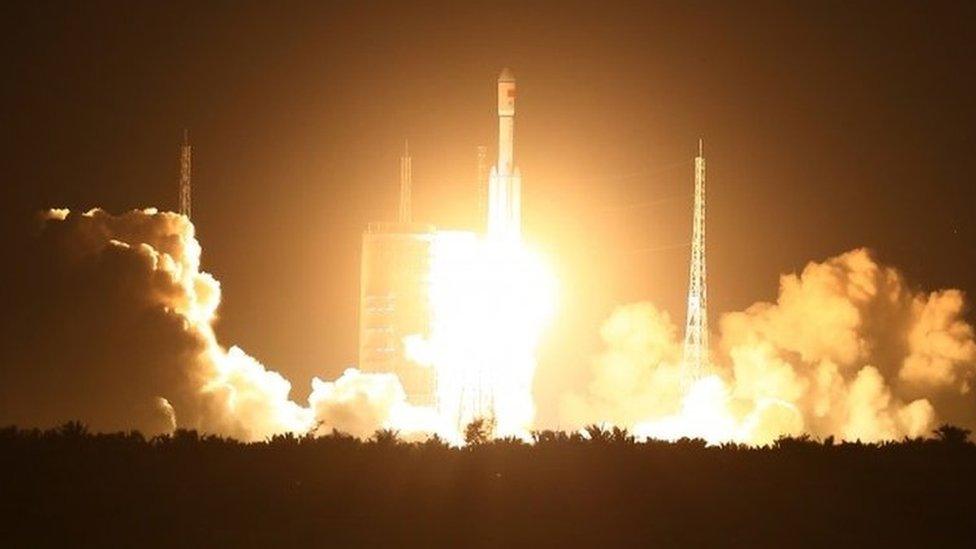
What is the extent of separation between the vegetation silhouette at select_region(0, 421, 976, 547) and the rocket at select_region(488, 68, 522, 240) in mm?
48689

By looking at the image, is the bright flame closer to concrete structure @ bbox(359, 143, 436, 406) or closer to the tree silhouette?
concrete structure @ bbox(359, 143, 436, 406)

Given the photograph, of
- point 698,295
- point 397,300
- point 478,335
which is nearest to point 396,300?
point 397,300

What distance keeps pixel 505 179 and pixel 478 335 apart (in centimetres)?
983

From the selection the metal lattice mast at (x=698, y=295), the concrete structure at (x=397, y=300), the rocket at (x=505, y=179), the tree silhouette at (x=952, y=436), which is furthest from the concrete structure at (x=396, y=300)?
the tree silhouette at (x=952, y=436)

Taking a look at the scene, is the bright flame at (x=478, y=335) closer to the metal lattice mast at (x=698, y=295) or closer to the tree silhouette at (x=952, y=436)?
the metal lattice mast at (x=698, y=295)

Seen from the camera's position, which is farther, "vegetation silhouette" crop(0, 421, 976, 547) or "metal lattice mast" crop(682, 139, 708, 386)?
"metal lattice mast" crop(682, 139, 708, 386)

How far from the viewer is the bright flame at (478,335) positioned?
9850cm

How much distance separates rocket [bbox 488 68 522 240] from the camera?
93.2 meters

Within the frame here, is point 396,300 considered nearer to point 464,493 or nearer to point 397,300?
point 397,300

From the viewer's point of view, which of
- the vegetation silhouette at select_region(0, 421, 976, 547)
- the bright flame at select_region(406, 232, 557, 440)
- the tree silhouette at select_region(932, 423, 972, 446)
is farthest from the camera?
the bright flame at select_region(406, 232, 557, 440)

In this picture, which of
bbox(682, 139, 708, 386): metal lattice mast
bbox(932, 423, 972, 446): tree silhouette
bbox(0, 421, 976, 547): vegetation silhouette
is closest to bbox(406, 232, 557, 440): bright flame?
bbox(682, 139, 708, 386): metal lattice mast

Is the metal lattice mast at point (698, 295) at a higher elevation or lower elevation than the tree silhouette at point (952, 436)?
higher

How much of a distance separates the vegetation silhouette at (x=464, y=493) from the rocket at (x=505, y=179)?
48689mm

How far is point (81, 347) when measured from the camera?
92.2 metres
